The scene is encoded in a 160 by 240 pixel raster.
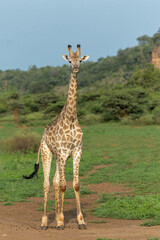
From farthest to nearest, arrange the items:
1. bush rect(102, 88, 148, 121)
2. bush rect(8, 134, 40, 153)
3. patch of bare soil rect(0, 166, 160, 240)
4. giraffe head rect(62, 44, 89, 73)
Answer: bush rect(102, 88, 148, 121)
bush rect(8, 134, 40, 153)
giraffe head rect(62, 44, 89, 73)
patch of bare soil rect(0, 166, 160, 240)

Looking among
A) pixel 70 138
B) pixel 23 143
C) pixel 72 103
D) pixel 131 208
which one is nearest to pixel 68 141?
pixel 70 138

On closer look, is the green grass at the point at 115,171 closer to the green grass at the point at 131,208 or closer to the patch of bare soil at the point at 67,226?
the green grass at the point at 131,208

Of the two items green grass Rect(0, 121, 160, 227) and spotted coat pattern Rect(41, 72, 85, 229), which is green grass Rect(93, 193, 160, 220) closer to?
green grass Rect(0, 121, 160, 227)

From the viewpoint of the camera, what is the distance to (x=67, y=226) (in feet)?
19.9

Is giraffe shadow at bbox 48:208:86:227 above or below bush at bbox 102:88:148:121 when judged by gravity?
below

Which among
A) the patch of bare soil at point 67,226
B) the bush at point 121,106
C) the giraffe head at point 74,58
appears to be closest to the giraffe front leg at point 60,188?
the patch of bare soil at point 67,226

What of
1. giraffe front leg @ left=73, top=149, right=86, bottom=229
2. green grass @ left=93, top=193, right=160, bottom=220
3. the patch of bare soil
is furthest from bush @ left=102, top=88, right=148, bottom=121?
giraffe front leg @ left=73, top=149, right=86, bottom=229

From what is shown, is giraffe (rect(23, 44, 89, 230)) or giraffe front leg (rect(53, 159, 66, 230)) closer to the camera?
giraffe front leg (rect(53, 159, 66, 230))

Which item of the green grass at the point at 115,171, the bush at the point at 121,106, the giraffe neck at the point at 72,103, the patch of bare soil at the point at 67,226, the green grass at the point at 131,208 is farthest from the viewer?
the bush at the point at 121,106

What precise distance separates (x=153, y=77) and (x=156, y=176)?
3319 centimetres

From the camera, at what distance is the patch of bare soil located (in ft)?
15.8

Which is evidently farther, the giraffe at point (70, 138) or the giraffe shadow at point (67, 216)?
the giraffe shadow at point (67, 216)

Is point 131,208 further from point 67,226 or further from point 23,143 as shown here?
point 23,143

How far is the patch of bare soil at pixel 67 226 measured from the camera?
4812 mm
